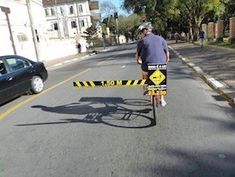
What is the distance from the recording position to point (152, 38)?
6.95 meters

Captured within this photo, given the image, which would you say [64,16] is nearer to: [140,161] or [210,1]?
[210,1]

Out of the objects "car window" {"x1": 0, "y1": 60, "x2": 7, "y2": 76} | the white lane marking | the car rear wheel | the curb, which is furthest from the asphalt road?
the car rear wheel

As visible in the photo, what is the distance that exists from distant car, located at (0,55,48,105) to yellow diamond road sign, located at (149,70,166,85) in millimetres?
5285

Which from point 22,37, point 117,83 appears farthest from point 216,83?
point 22,37

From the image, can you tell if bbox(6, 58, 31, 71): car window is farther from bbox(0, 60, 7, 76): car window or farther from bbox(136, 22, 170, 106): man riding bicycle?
bbox(136, 22, 170, 106): man riding bicycle

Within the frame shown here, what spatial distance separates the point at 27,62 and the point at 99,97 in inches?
129

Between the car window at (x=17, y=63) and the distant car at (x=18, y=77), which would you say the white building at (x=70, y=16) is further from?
the car window at (x=17, y=63)

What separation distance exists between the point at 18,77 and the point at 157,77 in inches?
233

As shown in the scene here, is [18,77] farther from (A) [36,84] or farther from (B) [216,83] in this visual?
(B) [216,83]

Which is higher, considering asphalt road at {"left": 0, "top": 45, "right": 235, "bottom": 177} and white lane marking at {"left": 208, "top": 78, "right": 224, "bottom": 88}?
asphalt road at {"left": 0, "top": 45, "right": 235, "bottom": 177}

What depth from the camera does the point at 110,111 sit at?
8312mm

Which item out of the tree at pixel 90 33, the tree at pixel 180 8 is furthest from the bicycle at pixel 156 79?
the tree at pixel 90 33

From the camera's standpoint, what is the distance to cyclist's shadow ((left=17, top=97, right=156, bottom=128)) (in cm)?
723

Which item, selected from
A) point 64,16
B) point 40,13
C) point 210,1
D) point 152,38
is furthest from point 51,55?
point 64,16
